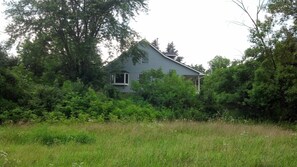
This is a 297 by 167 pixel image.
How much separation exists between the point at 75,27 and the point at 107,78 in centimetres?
615

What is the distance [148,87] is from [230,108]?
22.0 ft

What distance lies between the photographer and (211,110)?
26078mm

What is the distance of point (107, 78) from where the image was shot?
118ft

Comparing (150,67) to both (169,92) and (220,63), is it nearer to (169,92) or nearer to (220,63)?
(220,63)

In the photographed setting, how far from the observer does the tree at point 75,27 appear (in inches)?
1331

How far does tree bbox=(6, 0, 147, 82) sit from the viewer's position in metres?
33.8

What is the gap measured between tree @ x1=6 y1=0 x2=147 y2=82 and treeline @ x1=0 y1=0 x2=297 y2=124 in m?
0.10

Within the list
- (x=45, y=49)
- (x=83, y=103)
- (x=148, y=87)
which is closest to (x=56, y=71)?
(x=45, y=49)

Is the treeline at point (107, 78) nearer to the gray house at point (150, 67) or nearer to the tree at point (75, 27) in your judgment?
the tree at point (75, 27)

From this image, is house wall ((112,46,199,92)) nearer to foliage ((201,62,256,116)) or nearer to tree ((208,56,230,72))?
tree ((208,56,230,72))

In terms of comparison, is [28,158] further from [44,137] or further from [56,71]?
[56,71]

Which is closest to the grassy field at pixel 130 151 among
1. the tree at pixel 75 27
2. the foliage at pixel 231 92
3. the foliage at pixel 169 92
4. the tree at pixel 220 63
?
the foliage at pixel 169 92

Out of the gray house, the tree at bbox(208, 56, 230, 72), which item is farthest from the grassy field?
the gray house

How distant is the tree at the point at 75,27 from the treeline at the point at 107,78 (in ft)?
0.32
